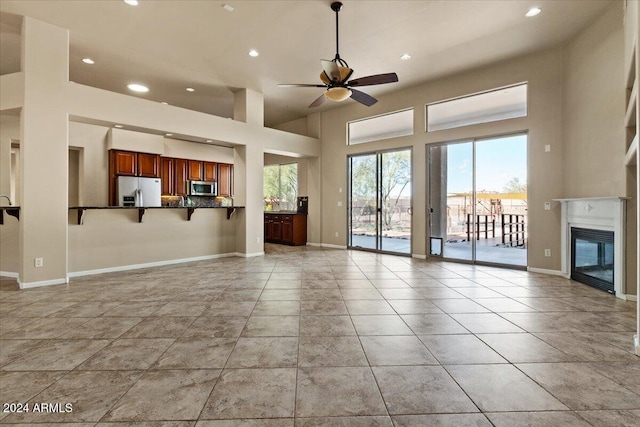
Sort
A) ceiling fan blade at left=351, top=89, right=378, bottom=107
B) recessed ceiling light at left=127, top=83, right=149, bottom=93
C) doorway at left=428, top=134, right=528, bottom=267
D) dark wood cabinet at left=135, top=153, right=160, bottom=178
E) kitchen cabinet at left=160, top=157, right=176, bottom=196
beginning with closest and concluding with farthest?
ceiling fan blade at left=351, top=89, right=378, bottom=107, doorway at left=428, top=134, right=528, bottom=267, recessed ceiling light at left=127, top=83, right=149, bottom=93, dark wood cabinet at left=135, top=153, right=160, bottom=178, kitchen cabinet at left=160, top=157, right=176, bottom=196

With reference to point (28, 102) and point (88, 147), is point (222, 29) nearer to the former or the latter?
point (28, 102)

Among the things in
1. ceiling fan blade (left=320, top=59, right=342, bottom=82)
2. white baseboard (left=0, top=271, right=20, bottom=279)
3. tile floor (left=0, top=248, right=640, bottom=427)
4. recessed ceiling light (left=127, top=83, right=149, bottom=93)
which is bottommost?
tile floor (left=0, top=248, right=640, bottom=427)

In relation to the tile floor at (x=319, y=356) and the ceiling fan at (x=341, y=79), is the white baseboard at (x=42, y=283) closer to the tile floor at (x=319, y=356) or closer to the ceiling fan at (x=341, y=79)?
the tile floor at (x=319, y=356)

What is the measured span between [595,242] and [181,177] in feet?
28.6

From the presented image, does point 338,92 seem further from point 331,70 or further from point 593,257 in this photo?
point 593,257

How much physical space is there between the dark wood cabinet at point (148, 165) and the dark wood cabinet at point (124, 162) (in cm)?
10

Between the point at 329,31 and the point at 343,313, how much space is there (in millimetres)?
3913

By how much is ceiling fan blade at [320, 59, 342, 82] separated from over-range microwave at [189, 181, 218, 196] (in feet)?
19.0

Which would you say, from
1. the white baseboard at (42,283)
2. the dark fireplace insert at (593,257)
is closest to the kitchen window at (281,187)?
the white baseboard at (42,283)

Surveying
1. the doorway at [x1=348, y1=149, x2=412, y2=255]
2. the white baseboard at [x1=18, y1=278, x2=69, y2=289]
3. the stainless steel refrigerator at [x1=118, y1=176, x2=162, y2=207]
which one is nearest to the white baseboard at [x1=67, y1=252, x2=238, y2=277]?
the white baseboard at [x1=18, y1=278, x2=69, y2=289]

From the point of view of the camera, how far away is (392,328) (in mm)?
2703

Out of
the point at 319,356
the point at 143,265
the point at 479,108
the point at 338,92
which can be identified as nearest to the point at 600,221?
the point at 479,108

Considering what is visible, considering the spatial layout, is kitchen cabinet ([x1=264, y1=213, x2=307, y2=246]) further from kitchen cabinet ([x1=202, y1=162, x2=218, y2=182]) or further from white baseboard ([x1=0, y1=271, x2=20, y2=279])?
white baseboard ([x1=0, y1=271, x2=20, y2=279])

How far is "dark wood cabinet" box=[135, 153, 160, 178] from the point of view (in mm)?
7164
